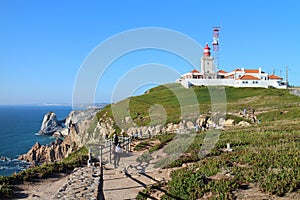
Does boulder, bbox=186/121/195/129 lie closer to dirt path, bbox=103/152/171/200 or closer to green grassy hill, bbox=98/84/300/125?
green grassy hill, bbox=98/84/300/125

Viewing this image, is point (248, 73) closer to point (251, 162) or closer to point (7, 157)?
point (7, 157)

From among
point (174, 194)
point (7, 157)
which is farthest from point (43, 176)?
point (7, 157)

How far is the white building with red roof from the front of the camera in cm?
9094

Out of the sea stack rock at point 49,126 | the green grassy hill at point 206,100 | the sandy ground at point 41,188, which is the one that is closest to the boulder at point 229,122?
the green grassy hill at point 206,100

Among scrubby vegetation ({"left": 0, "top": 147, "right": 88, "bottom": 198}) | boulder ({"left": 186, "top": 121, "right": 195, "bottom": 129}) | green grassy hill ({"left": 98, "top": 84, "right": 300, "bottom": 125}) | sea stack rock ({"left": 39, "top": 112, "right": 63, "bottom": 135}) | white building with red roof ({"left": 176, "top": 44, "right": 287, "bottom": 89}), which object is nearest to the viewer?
scrubby vegetation ({"left": 0, "top": 147, "right": 88, "bottom": 198})

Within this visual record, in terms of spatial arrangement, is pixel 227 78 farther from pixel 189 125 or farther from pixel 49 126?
pixel 49 126

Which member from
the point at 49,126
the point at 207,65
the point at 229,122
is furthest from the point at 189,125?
the point at 49,126

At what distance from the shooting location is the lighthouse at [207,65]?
9444 centimetres

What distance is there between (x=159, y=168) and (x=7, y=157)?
56058 millimetres

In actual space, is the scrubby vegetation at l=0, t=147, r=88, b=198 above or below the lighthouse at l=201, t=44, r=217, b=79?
below

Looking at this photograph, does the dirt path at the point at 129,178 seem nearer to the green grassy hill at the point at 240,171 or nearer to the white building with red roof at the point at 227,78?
the green grassy hill at the point at 240,171

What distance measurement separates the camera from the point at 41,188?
15383 millimetres

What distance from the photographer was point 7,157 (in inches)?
2547

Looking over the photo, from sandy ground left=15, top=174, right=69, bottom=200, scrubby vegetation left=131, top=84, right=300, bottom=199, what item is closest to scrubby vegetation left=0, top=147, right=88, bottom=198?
sandy ground left=15, top=174, right=69, bottom=200
